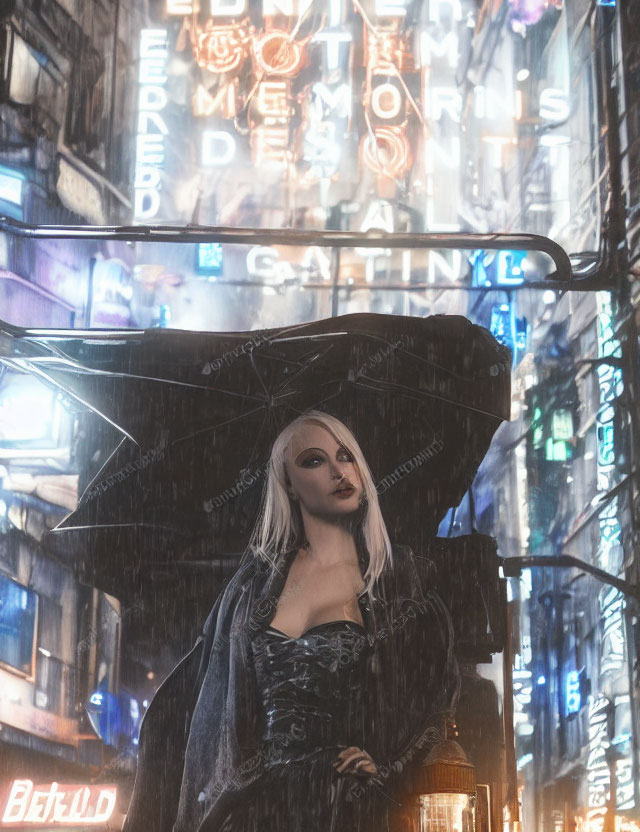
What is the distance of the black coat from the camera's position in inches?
203

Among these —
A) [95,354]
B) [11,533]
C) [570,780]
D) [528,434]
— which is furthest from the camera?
[528,434]

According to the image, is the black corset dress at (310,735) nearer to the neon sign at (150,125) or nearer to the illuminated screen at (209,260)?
the illuminated screen at (209,260)

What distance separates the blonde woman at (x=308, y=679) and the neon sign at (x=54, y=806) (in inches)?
104

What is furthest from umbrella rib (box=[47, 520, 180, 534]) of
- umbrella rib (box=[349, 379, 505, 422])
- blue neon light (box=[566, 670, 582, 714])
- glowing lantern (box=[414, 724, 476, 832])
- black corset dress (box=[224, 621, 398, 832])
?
blue neon light (box=[566, 670, 582, 714])

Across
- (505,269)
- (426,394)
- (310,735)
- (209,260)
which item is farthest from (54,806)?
(209,260)

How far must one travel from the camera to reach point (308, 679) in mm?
5141

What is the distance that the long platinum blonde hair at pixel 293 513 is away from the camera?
5.66 m

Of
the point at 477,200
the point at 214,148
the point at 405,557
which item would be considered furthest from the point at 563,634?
the point at 405,557

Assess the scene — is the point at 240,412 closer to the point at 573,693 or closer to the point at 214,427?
the point at 214,427

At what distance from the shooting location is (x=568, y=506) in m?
23.0

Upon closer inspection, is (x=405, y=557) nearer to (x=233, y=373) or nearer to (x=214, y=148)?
(x=233, y=373)

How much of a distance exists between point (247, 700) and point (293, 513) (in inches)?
42.6

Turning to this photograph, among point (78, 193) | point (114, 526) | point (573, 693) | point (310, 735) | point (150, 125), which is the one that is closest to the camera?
point (310, 735)

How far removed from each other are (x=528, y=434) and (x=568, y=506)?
2.05 meters
